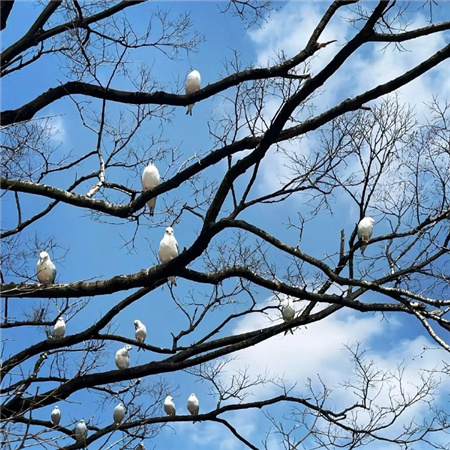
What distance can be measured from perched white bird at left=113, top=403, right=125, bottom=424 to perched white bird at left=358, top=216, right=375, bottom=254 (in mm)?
4096

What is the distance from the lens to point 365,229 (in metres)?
6.23

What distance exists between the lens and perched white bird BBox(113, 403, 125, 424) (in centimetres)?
850

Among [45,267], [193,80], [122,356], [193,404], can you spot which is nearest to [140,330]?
[122,356]

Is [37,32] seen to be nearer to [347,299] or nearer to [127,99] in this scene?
[127,99]

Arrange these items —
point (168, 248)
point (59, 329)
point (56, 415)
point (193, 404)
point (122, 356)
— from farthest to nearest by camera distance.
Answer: point (193, 404) < point (56, 415) < point (59, 329) < point (122, 356) < point (168, 248)

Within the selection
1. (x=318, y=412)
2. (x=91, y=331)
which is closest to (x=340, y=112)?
(x=91, y=331)

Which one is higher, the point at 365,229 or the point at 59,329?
the point at 59,329

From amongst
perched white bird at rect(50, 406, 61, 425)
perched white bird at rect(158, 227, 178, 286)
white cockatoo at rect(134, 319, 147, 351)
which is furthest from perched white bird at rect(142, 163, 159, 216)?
perched white bird at rect(50, 406, 61, 425)

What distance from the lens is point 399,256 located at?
644cm

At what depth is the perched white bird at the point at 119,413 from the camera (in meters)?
8.50

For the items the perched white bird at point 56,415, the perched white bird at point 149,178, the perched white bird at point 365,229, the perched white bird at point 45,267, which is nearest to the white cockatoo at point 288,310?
the perched white bird at point 365,229

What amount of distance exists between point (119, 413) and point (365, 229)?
4.36 metres

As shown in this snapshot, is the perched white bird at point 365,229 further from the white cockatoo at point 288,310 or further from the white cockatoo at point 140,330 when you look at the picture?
the white cockatoo at point 140,330

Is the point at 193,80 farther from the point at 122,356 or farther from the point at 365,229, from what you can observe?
the point at 122,356
